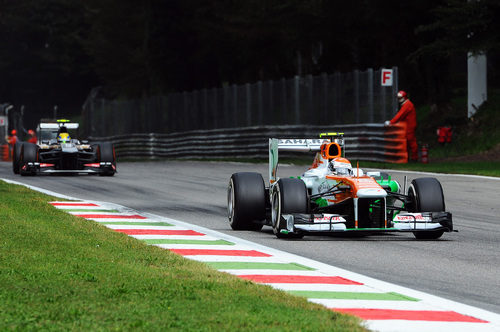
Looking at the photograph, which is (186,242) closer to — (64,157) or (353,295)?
(353,295)

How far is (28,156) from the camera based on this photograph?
25.6m

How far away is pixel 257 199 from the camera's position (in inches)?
493

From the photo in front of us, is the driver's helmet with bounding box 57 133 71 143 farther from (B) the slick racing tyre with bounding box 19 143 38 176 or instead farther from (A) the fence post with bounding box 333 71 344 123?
(A) the fence post with bounding box 333 71 344 123

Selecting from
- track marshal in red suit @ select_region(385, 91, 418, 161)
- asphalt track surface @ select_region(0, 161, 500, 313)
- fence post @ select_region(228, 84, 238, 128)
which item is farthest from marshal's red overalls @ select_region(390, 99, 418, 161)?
fence post @ select_region(228, 84, 238, 128)

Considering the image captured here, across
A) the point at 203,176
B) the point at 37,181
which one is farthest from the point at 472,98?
the point at 37,181

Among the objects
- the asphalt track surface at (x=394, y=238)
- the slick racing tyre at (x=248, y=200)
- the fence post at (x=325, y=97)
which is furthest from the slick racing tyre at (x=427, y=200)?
the fence post at (x=325, y=97)

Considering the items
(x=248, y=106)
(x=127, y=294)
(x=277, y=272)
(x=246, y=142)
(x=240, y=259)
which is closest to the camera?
(x=127, y=294)

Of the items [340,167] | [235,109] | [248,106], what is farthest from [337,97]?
[340,167]

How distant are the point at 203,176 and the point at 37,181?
3.80 meters

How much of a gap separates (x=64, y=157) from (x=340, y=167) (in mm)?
14749

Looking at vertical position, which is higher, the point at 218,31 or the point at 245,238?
the point at 218,31

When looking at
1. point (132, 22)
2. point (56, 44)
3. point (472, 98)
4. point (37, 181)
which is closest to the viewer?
point (37, 181)

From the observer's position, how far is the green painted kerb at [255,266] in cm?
906

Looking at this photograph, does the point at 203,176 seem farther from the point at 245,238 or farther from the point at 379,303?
the point at 379,303
